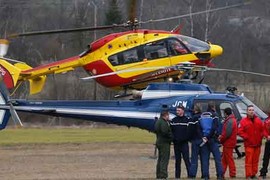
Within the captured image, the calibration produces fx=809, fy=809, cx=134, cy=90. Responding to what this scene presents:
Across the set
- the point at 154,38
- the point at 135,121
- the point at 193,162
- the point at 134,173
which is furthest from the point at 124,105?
the point at 193,162

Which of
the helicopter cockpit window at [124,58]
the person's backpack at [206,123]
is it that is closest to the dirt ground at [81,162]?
the person's backpack at [206,123]

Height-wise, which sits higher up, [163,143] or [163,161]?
[163,143]

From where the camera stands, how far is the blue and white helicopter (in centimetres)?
2539

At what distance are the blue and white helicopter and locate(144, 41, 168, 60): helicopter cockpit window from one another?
125cm

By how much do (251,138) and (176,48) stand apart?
733cm

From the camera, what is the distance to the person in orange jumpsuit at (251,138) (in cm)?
2012

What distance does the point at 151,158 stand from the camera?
26.7 metres

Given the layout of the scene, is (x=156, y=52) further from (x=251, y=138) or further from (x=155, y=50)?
(x=251, y=138)

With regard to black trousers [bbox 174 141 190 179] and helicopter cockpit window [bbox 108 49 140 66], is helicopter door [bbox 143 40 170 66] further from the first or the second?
black trousers [bbox 174 141 190 179]

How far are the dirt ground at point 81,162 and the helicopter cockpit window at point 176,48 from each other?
11.8ft

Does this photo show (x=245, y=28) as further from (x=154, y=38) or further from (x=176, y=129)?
(x=176, y=129)

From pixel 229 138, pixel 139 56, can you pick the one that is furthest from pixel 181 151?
pixel 139 56

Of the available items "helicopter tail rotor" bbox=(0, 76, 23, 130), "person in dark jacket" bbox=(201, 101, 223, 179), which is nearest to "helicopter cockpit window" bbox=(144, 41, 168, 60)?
"helicopter tail rotor" bbox=(0, 76, 23, 130)

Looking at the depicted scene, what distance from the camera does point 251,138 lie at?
20156 millimetres
